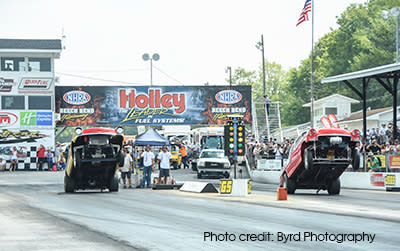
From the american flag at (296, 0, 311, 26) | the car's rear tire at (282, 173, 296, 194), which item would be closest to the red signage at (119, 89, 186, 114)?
the american flag at (296, 0, 311, 26)

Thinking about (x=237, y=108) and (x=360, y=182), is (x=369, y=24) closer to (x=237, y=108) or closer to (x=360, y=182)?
(x=237, y=108)

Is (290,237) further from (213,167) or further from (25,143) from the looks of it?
(25,143)

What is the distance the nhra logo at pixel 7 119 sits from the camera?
5444 cm

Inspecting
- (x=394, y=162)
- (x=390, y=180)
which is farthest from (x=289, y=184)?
(x=390, y=180)

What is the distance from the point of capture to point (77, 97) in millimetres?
54781

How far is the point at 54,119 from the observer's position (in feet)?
180

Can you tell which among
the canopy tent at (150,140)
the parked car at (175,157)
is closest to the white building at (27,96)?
the parked car at (175,157)

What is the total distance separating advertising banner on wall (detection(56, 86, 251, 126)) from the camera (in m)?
55.2

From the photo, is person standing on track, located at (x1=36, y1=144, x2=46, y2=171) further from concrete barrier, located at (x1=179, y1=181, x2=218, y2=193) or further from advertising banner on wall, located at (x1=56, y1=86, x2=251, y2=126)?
concrete barrier, located at (x1=179, y1=181, x2=218, y2=193)

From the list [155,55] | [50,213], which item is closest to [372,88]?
[155,55]

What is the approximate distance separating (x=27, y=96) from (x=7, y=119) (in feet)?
8.07

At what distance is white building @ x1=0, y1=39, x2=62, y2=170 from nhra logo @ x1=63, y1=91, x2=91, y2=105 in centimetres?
141

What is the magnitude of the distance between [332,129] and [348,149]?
834mm

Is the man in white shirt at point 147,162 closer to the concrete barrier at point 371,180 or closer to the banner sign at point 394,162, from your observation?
the concrete barrier at point 371,180
